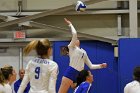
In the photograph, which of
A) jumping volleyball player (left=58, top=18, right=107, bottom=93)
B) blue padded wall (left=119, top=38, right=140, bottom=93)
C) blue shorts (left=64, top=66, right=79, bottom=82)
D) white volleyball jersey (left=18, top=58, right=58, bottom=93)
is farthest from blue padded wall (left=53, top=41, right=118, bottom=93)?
white volleyball jersey (left=18, top=58, right=58, bottom=93)

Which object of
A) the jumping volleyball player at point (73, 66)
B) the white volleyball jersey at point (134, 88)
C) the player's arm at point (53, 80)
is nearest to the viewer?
the player's arm at point (53, 80)

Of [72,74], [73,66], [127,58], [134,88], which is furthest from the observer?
[127,58]

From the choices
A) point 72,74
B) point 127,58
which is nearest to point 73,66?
point 72,74

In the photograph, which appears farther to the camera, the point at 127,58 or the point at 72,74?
the point at 127,58

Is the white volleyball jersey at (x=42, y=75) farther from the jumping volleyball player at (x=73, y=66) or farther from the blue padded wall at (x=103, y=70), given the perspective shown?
the blue padded wall at (x=103, y=70)

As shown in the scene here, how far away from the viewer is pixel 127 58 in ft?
26.0

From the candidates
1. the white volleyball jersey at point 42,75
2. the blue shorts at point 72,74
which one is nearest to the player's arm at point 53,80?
the white volleyball jersey at point 42,75

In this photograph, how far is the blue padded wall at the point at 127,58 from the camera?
787cm

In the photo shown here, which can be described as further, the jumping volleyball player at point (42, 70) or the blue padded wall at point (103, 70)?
the blue padded wall at point (103, 70)

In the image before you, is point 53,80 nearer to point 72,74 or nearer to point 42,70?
point 42,70

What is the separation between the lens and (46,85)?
13.0 ft

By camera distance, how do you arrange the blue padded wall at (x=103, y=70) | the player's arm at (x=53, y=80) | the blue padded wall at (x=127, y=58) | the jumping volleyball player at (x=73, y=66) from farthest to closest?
the blue padded wall at (x=103, y=70), the blue padded wall at (x=127, y=58), the jumping volleyball player at (x=73, y=66), the player's arm at (x=53, y=80)

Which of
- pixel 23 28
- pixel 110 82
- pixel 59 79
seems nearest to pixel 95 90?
pixel 110 82

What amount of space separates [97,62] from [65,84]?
7.70 ft
